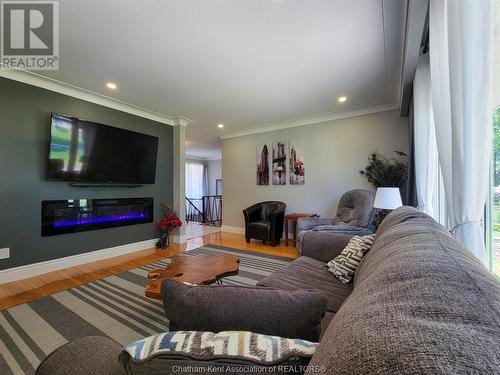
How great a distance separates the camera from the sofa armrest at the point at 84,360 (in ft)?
2.14

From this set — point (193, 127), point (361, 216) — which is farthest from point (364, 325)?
point (193, 127)

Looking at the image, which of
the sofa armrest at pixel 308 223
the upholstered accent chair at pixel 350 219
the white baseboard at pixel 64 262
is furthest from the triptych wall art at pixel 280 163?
the white baseboard at pixel 64 262

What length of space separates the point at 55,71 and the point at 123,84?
707 mm

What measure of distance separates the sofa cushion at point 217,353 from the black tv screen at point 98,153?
3.36 meters

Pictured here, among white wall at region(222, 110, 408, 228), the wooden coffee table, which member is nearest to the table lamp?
white wall at region(222, 110, 408, 228)

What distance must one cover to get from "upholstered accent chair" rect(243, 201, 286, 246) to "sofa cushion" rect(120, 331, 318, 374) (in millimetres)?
3682

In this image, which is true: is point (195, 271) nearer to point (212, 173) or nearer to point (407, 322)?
point (407, 322)

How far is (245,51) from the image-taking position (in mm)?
2262

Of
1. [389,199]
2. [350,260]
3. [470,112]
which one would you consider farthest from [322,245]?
[470,112]

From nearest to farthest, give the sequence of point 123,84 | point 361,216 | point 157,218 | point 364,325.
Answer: point 364,325 → point 123,84 → point 361,216 → point 157,218

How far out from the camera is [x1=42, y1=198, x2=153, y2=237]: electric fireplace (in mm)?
2953

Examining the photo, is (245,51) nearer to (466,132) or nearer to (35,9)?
(35,9)

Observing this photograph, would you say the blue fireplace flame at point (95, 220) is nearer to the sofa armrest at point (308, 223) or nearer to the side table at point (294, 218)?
the side table at point (294, 218)

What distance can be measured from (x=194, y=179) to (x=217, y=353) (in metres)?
8.92
